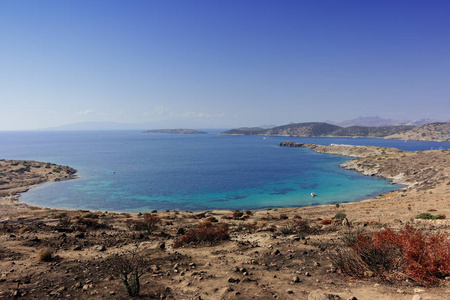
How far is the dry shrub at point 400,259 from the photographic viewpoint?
7.94 meters

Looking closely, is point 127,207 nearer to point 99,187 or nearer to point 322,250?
point 99,187

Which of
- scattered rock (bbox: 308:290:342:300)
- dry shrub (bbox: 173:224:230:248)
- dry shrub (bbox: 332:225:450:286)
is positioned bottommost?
dry shrub (bbox: 173:224:230:248)

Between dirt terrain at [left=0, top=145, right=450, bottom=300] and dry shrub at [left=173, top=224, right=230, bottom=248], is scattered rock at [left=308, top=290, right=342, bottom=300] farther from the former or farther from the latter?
dry shrub at [left=173, top=224, right=230, bottom=248]

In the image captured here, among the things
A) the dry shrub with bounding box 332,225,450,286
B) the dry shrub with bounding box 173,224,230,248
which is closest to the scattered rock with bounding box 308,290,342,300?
the dry shrub with bounding box 332,225,450,286

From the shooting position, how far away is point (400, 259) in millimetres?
8727

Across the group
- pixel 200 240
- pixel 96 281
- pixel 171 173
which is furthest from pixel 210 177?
pixel 96 281

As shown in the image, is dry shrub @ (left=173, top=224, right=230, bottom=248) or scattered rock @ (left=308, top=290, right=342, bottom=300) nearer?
scattered rock @ (left=308, top=290, right=342, bottom=300)

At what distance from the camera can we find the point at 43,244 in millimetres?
14406

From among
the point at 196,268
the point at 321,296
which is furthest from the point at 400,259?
the point at 196,268

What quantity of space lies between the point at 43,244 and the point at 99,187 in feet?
189

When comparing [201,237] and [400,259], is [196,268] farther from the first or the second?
[400,259]

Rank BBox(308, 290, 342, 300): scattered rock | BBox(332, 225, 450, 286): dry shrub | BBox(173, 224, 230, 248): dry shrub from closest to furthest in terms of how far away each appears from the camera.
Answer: BBox(308, 290, 342, 300): scattered rock → BBox(332, 225, 450, 286): dry shrub → BBox(173, 224, 230, 248): dry shrub

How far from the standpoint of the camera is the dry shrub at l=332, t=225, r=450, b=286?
7938 mm

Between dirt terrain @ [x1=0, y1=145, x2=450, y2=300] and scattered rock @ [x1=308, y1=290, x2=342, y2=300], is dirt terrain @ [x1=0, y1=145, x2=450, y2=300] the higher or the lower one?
the lower one
